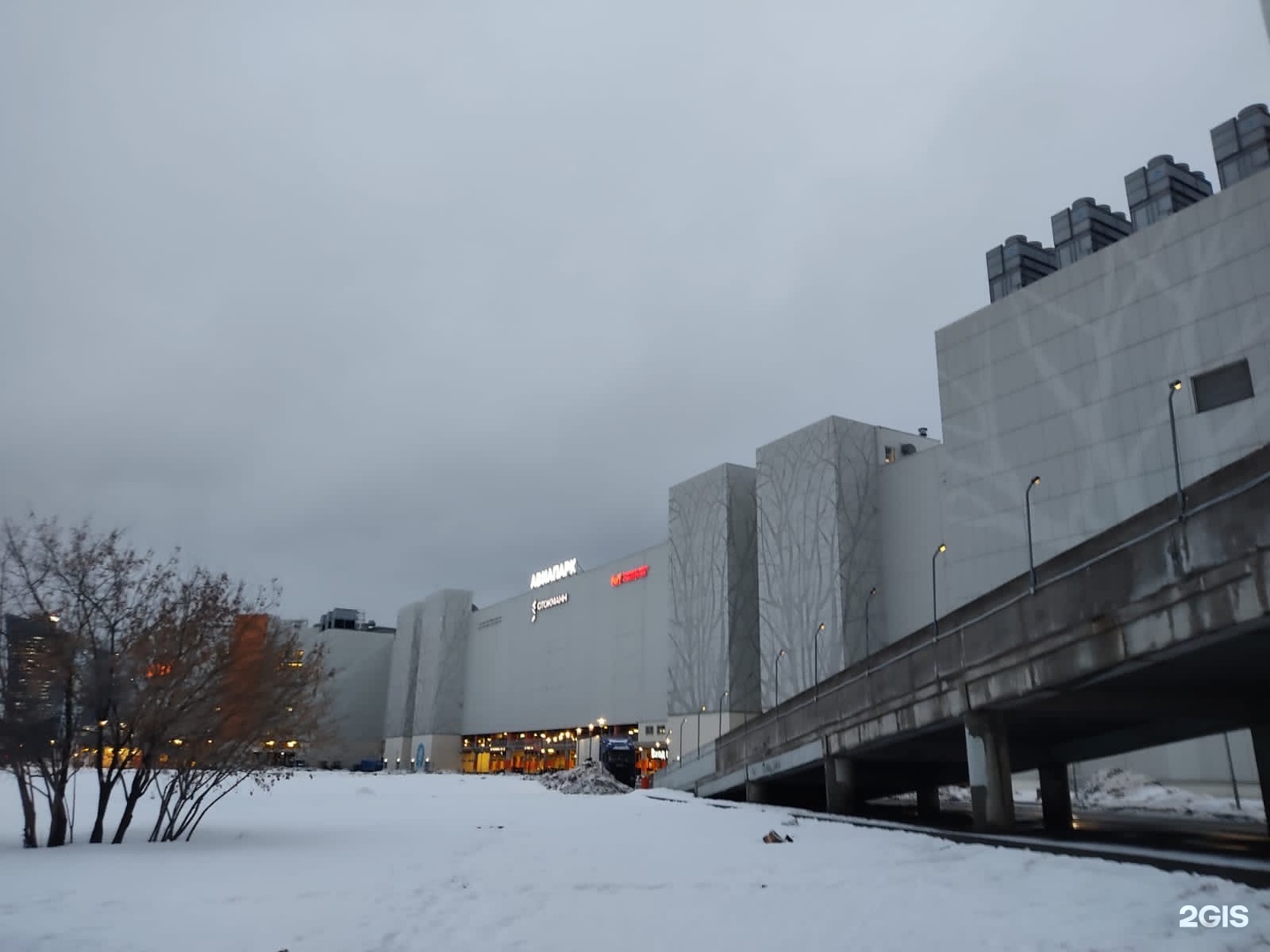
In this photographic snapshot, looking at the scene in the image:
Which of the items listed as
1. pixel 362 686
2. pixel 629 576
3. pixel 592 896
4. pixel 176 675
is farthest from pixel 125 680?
pixel 362 686

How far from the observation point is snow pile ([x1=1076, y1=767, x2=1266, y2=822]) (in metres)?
35.5

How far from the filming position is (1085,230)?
61344 mm

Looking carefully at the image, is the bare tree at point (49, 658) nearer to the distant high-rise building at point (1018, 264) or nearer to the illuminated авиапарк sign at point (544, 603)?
the distant high-rise building at point (1018, 264)

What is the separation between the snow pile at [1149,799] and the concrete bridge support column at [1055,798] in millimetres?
6699

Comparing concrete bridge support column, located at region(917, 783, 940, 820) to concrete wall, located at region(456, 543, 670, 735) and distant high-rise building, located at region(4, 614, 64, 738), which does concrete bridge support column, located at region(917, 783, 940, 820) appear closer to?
distant high-rise building, located at region(4, 614, 64, 738)

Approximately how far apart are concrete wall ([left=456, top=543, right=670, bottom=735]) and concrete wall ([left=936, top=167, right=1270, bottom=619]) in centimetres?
3842

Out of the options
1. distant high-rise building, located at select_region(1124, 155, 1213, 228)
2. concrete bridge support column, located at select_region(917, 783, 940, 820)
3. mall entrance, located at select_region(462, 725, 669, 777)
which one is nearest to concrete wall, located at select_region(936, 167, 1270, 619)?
distant high-rise building, located at select_region(1124, 155, 1213, 228)

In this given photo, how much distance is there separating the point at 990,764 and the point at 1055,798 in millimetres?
8456

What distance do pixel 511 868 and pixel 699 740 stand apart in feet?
213

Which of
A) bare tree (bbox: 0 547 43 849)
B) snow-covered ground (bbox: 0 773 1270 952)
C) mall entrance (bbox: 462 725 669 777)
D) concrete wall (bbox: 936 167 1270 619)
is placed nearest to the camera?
snow-covered ground (bbox: 0 773 1270 952)

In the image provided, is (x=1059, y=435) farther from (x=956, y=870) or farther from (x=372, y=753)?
(x=372, y=753)

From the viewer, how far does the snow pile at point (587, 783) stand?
54.3 meters

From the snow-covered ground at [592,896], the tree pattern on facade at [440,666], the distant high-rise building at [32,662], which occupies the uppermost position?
the tree pattern on facade at [440,666]

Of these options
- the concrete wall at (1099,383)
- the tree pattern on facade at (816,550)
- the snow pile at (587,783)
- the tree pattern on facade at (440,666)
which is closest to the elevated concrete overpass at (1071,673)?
the snow pile at (587,783)
